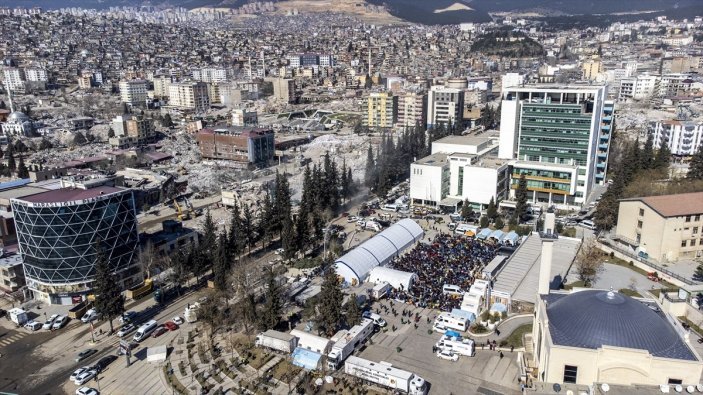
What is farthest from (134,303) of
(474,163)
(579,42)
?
(579,42)

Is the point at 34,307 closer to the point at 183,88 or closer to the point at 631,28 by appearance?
the point at 183,88

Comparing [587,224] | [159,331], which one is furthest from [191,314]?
[587,224]

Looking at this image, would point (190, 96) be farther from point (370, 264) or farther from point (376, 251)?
point (370, 264)

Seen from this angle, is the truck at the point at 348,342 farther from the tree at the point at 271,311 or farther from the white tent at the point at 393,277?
the white tent at the point at 393,277

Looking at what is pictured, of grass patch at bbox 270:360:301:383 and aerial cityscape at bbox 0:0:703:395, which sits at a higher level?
aerial cityscape at bbox 0:0:703:395

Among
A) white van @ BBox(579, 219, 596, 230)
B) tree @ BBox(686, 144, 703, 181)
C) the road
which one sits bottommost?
the road

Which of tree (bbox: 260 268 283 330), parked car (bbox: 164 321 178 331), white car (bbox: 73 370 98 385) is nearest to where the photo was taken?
white car (bbox: 73 370 98 385)

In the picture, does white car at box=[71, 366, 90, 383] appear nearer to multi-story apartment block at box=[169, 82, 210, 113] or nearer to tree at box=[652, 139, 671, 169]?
tree at box=[652, 139, 671, 169]

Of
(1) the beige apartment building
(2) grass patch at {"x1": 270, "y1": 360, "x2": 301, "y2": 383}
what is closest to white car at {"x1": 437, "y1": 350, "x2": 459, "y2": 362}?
(2) grass patch at {"x1": 270, "y1": 360, "x2": 301, "y2": 383}
